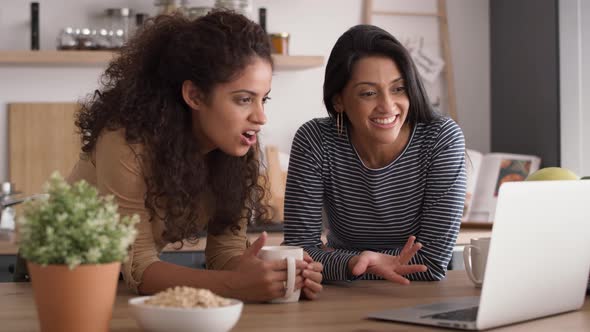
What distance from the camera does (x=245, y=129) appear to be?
1618 mm

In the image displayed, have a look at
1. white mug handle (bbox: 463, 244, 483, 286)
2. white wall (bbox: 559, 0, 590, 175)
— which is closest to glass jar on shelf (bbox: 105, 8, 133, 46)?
white wall (bbox: 559, 0, 590, 175)

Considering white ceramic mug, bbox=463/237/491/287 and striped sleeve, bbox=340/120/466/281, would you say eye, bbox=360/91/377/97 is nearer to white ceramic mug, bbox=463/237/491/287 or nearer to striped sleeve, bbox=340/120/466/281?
striped sleeve, bbox=340/120/466/281

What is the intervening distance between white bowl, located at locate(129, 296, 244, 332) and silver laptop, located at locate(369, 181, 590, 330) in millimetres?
294

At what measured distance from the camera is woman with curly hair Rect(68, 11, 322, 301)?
5.03ft

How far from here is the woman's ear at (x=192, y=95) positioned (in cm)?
165

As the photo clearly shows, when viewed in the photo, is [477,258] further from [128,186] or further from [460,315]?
[128,186]

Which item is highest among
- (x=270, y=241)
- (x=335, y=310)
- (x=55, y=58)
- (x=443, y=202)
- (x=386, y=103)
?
(x=55, y=58)

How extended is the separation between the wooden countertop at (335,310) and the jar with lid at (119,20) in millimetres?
2117

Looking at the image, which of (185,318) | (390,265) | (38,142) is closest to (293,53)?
(38,142)

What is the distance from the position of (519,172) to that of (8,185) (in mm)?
2153

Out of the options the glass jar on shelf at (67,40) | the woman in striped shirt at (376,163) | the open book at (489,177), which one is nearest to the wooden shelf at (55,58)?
the glass jar on shelf at (67,40)

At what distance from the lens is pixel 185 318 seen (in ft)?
3.45

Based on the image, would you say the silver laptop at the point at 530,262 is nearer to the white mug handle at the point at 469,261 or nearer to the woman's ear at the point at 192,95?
the white mug handle at the point at 469,261

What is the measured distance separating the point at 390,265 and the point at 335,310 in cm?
32
